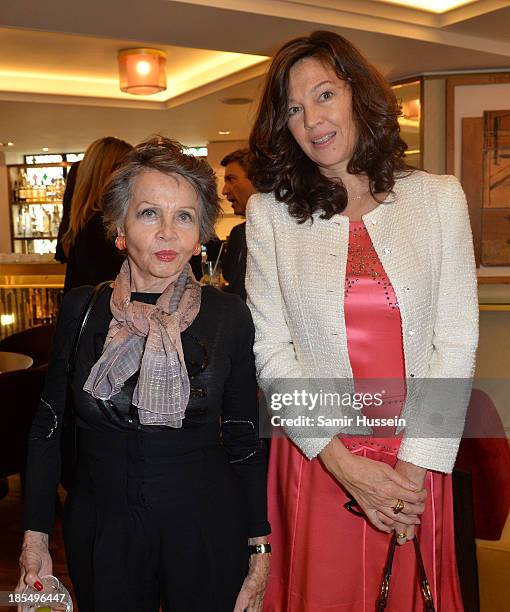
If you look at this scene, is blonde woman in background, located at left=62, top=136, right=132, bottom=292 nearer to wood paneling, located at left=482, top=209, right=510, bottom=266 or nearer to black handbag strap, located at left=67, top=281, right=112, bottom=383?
black handbag strap, located at left=67, top=281, right=112, bottom=383

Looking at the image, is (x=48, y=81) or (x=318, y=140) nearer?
→ (x=318, y=140)

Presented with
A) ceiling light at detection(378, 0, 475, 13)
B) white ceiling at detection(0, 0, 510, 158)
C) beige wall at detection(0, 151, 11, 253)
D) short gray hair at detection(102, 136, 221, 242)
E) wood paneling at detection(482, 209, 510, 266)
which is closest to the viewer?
short gray hair at detection(102, 136, 221, 242)

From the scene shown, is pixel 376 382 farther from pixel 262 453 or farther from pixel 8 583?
pixel 8 583

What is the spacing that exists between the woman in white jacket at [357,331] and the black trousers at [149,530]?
25cm

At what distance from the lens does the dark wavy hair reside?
63.9 inches

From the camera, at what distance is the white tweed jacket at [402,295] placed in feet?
5.10

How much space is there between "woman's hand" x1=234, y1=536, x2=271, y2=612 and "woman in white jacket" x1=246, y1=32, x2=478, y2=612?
0.43ft

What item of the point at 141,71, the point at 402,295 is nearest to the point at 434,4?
the point at 141,71

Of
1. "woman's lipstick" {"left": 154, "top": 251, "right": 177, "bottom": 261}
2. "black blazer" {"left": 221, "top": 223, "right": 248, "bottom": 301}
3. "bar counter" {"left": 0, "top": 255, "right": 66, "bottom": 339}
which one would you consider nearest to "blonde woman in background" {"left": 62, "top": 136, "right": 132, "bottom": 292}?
"black blazer" {"left": 221, "top": 223, "right": 248, "bottom": 301}

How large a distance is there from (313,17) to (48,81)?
12.5ft

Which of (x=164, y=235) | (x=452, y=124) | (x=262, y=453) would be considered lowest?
(x=262, y=453)

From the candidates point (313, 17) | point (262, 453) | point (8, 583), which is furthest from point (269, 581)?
point (313, 17)

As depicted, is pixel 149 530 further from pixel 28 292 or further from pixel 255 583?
pixel 28 292

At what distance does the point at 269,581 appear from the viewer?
1.71 m
